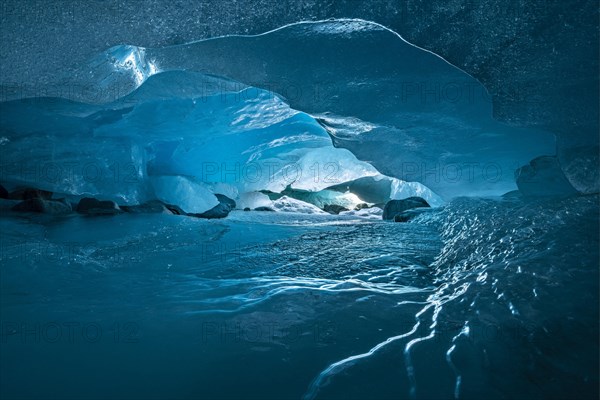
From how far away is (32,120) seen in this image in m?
6.08

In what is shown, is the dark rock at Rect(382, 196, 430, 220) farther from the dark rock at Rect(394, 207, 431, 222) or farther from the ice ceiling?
the ice ceiling

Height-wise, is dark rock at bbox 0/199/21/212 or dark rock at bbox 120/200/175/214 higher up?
dark rock at bbox 0/199/21/212

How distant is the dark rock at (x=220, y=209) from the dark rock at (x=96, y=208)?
2.04 m

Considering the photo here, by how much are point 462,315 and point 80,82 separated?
4.17m

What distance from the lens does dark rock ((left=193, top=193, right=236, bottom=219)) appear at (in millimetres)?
8710

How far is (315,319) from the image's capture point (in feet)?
6.79

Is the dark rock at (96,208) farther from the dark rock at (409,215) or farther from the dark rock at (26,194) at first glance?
the dark rock at (409,215)

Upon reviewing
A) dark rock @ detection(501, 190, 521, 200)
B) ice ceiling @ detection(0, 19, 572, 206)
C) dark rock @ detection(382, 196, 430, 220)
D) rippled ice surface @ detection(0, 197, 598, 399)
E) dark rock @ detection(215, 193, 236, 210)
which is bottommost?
rippled ice surface @ detection(0, 197, 598, 399)

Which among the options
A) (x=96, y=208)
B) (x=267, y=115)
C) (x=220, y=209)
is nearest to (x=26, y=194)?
(x=96, y=208)

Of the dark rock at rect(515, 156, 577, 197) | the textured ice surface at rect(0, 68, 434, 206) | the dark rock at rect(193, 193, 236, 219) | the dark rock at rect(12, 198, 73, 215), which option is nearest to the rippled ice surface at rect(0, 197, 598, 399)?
the dark rock at rect(515, 156, 577, 197)

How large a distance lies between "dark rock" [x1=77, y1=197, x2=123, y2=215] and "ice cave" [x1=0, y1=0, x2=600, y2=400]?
0.14ft

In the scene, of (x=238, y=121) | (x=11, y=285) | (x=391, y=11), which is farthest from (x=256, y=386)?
(x=238, y=121)

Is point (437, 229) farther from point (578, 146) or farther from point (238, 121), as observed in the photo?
point (238, 121)

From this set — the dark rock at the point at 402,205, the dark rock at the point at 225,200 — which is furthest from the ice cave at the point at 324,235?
the dark rock at the point at 225,200
